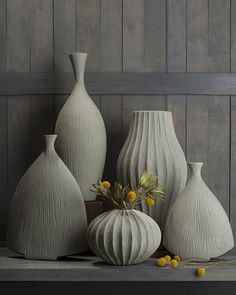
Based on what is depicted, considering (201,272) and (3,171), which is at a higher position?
(3,171)

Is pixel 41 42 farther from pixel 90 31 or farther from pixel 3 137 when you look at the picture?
pixel 3 137

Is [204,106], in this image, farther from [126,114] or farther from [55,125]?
[55,125]

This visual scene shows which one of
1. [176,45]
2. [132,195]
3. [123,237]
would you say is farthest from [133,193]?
[176,45]

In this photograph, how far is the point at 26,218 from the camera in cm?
156

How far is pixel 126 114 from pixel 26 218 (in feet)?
1.60

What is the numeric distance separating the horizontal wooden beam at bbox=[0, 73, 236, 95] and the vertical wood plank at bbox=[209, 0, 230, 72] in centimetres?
4

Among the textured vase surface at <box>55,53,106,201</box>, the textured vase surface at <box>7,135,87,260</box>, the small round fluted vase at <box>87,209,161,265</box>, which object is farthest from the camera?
the textured vase surface at <box>55,53,106,201</box>

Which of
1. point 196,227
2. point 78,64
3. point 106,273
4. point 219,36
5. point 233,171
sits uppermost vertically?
point 219,36

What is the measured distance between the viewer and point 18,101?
1.83m

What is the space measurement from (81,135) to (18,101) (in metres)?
0.28

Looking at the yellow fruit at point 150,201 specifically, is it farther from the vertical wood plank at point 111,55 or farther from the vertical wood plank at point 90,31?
the vertical wood plank at point 90,31

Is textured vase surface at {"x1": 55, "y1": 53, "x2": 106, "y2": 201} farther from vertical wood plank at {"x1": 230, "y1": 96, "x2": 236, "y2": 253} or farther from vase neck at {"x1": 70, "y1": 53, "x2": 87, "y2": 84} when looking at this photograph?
vertical wood plank at {"x1": 230, "y1": 96, "x2": 236, "y2": 253}

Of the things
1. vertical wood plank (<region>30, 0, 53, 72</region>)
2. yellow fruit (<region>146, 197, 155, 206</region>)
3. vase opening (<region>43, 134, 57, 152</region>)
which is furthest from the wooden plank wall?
yellow fruit (<region>146, 197, 155, 206</region>)

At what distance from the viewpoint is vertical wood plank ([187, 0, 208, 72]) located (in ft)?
6.02
